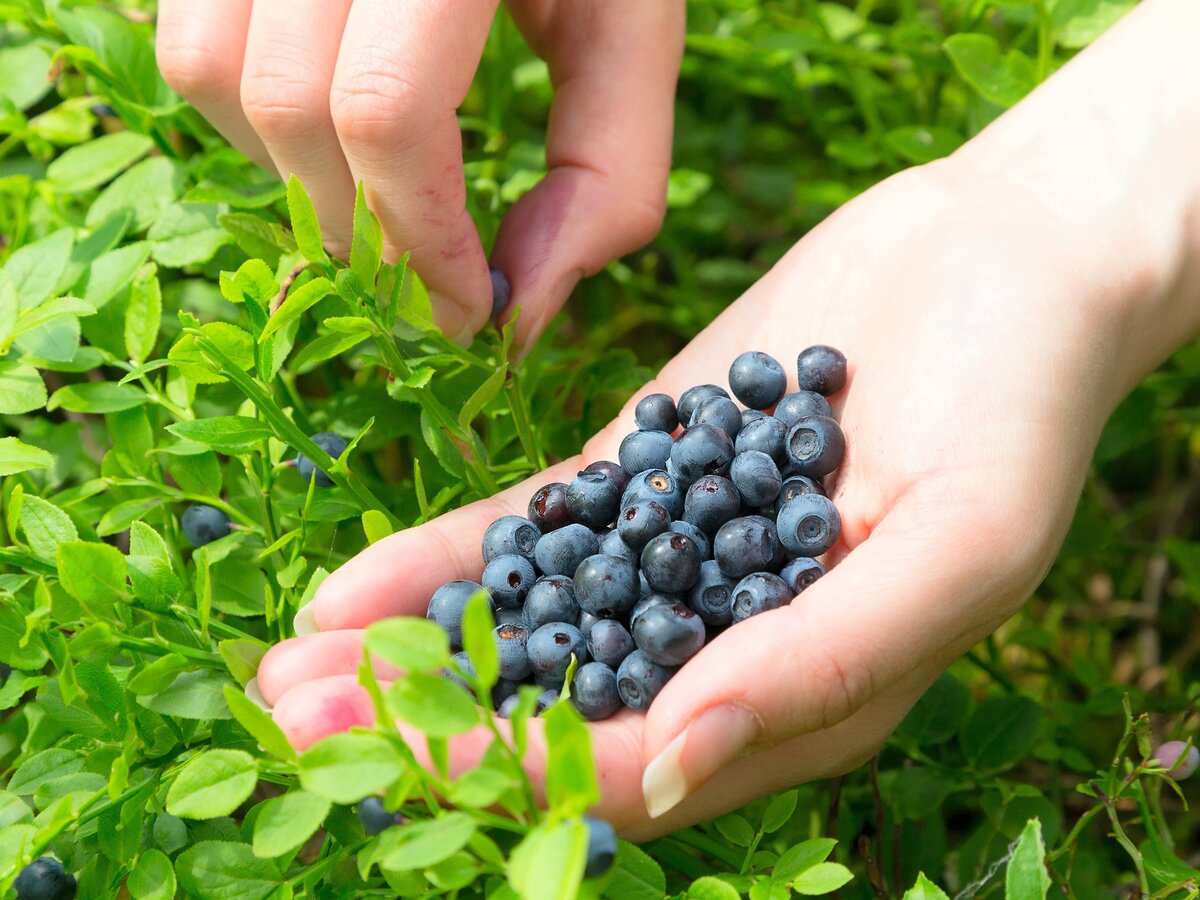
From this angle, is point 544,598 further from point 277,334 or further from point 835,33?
point 835,33

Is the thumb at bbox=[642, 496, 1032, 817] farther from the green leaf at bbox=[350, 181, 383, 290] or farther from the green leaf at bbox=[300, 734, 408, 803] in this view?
the green leaf at bbox=[350, 181, 383, 290]

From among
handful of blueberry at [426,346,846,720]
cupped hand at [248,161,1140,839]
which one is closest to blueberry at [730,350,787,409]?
handful of blueberry at [426,346,846,720]

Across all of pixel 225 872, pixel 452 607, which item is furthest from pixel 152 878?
pixel 452 607

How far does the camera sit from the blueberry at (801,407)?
5.90ft

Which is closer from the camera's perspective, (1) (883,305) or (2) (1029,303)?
(2) (1029,303)

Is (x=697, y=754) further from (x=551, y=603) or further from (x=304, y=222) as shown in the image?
(x=304, y=222)

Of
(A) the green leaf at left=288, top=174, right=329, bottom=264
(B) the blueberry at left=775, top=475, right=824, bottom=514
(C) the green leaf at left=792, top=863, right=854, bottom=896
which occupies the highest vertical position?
(A) the green leaf at left=288, top=174, right=329, bottom=264

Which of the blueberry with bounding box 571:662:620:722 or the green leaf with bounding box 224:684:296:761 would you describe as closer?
the green leaf with bounding box 224:684:296:761

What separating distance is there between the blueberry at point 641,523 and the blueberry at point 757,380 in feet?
1.07

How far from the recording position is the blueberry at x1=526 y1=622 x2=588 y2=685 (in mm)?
1536

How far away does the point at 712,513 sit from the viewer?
1.74m

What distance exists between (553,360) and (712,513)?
28.3 inches

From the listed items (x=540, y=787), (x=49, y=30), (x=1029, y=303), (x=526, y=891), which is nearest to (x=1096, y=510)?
(x=1029, y=303)

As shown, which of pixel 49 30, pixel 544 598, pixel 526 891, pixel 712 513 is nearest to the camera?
pixel 526 891
